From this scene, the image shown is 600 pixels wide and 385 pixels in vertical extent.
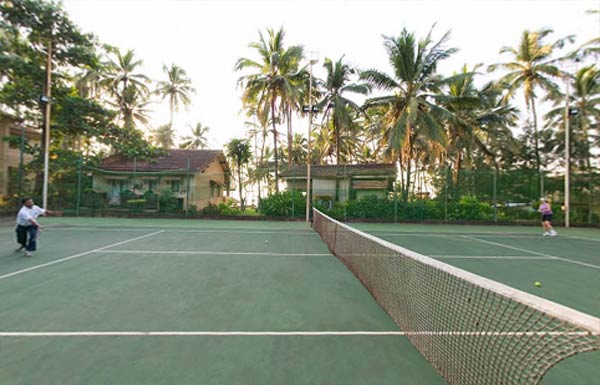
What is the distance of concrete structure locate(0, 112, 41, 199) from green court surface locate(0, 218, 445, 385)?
37.1ft

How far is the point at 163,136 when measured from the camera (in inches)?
1463

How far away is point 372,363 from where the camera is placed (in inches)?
94.4

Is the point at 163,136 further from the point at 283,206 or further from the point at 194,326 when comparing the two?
the point at 194,326

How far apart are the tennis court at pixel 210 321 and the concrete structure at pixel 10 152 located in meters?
10.8

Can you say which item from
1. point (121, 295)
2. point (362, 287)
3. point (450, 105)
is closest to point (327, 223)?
point (362, 287)

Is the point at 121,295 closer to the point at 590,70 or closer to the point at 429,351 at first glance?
the point at 429,351

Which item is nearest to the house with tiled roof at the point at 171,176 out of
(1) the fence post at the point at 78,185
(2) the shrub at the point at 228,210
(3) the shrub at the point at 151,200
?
(3) the shrub at the point at 151,200

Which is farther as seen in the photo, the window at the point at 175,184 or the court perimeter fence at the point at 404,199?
the window at the point at 175,184

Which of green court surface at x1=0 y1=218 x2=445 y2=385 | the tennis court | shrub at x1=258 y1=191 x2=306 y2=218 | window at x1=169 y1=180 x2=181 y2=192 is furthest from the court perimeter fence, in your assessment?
green court surface at x1=0 y1=218 x2=445 y2=385

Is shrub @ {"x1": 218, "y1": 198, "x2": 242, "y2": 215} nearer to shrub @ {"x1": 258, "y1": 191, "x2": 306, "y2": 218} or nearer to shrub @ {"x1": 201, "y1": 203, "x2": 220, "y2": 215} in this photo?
shrub @ {"x1": 201, "y1": 203, "x2": 220, "y2": 215}

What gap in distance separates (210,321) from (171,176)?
58.7 ft

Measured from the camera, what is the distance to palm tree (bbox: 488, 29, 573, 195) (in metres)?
20.2

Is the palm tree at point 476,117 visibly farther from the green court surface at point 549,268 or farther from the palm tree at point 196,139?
the palm tree at point 196,139

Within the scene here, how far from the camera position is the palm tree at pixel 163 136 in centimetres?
3584
